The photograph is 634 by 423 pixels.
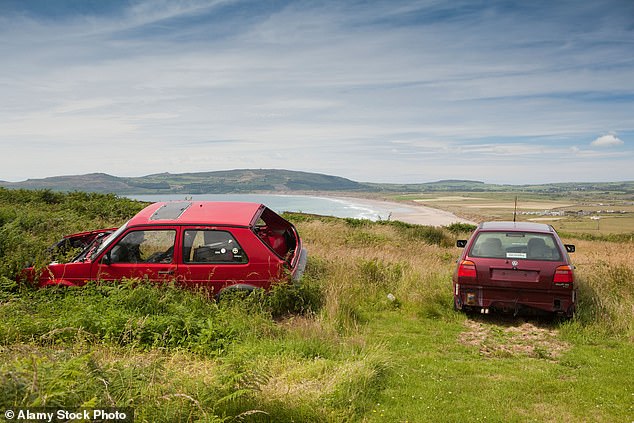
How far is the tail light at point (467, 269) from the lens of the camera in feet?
25.7

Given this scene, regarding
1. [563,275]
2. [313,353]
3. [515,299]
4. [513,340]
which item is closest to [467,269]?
[515,299]

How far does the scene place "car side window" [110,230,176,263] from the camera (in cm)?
780

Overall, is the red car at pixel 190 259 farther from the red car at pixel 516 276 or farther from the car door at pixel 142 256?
the red car at pixel 516 276

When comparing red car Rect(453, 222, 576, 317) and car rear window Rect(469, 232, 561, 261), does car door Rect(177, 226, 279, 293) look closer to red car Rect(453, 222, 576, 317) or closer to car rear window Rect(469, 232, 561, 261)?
red car Rect(453, 222, 576, 317)

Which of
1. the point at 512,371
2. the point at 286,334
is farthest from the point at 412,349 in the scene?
the point at 286,334

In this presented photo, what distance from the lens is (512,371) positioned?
572 centimetres

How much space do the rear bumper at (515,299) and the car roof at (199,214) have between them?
3.90m

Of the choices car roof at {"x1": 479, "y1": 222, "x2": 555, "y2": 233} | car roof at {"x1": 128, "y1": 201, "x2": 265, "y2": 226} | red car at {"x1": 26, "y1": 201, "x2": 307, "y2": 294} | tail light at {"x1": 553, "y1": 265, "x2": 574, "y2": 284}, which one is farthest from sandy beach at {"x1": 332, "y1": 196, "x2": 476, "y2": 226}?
red car at {"x1": 26, "y1": 201, "x2": 307, "y2": 294}

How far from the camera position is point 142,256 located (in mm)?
8016

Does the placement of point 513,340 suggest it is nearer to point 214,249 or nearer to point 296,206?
point 214,249

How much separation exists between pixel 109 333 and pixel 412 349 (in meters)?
4.06

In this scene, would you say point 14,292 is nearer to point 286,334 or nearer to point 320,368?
point 286,334

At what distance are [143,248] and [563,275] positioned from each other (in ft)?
22.8

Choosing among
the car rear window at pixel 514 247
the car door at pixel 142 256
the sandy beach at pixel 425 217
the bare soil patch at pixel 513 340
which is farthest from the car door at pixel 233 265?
the sandy beach at pixel 425 217
